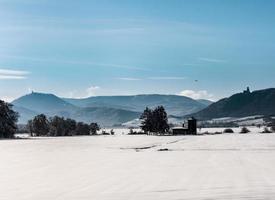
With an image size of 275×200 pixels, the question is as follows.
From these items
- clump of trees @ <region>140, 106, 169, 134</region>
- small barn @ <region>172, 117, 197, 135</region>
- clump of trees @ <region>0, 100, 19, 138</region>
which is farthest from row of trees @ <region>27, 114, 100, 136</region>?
clump of trees @ <region>0, 100, 19, 138</region>

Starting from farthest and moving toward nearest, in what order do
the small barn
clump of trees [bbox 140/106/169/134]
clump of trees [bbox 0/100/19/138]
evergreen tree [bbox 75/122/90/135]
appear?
1. evergreen tree [bbox 75/122/90/135]
2. clump of trees [bbox 140/106/169/134]
3. the small barn
4. clump of trees [bbox 0/100/19/138]

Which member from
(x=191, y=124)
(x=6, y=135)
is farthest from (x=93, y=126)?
(x=6, y=135)

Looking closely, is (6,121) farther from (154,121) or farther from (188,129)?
(188,129)

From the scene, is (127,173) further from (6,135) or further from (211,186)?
(6,135)

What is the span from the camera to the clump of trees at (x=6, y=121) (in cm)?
12210

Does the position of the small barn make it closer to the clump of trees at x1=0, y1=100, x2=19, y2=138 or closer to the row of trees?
the row of trees

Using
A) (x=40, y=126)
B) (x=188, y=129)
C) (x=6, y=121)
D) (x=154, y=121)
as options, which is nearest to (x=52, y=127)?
(x=40, y=126)

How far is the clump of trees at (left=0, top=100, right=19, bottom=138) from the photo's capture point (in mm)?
122100

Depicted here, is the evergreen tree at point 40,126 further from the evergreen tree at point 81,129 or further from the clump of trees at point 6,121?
the clump of trees at point 6,121

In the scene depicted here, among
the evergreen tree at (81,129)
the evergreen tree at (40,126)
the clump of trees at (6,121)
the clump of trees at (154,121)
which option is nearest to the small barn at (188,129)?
the clump of trees at (154,121)

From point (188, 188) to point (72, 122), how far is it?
506 feet

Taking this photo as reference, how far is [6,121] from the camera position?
122875mm

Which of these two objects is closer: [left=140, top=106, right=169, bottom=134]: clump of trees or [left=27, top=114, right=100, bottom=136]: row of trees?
[left=27, top=114, right=100, bottom=136]: row of trees

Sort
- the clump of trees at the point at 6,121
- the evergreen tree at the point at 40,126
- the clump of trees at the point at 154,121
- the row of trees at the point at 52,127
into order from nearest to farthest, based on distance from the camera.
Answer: the clump of trees at the point at 6,121 < the evergreen tree at the point at 40,126 < the row of trees at the point at 52,127 < the clump of trees at the point at 154,121
